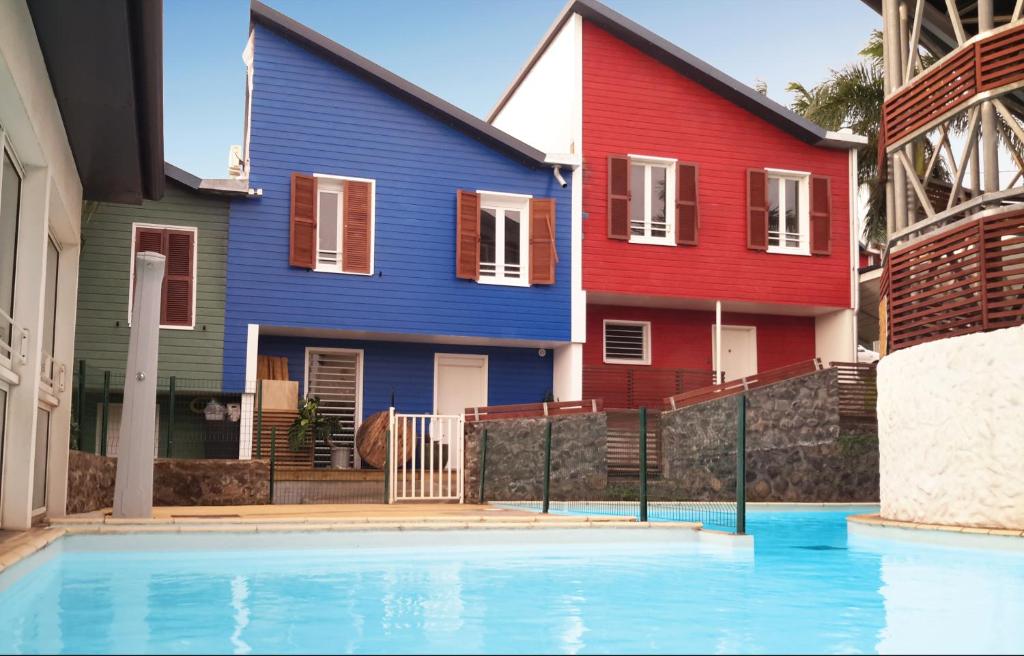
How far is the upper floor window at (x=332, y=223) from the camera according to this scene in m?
18.9

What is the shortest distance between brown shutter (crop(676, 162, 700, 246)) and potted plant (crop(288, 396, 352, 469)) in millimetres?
7523

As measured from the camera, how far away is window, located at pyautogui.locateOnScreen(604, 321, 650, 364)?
72.1 ft

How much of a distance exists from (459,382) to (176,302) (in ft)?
18.2

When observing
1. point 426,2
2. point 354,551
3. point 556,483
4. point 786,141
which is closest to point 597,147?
point 786,141

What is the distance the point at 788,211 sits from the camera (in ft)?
73.0

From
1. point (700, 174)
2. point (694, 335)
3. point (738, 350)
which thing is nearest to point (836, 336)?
point (738, 350)

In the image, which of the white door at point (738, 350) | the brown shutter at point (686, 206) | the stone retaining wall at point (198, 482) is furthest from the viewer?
the white door at point (738, 350)

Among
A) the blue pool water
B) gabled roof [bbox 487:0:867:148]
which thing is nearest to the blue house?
gabled roof [bbox 487:0:867:148]

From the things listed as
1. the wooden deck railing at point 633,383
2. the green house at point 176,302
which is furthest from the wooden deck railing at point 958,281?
the green house at point 176,302

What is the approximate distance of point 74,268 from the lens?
1216 cm

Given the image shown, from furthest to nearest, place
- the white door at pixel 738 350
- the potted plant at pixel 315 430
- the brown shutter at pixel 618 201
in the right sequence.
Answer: the white door at pixel 738 350
the brown shutter at pixel 618 201
the potted plant at pixel 315 430

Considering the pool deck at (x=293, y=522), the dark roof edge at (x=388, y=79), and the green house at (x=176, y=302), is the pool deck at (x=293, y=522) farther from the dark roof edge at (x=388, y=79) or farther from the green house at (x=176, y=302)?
the dark roof edge at (x=388, y=79)

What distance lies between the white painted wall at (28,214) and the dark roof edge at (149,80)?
73 cm

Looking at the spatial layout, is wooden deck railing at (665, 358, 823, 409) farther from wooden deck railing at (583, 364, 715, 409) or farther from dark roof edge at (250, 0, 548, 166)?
dark roof edge at (250, 0, 548, 166)
